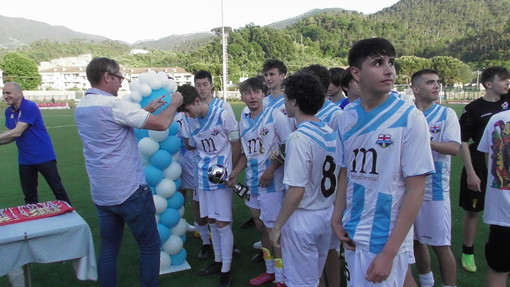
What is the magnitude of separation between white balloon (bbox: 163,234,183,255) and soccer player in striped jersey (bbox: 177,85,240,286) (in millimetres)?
479

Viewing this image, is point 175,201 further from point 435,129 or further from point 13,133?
point 435,129

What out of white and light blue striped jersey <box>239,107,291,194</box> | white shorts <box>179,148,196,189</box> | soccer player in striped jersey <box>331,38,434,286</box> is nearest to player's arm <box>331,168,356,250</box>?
soccer player in striped jersey <box>331,38,434,286</box>

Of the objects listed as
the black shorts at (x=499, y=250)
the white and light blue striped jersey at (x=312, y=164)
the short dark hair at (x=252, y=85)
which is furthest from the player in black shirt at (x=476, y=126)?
the short dark hair at (x=252, y=85)

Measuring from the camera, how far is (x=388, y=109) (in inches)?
70.9

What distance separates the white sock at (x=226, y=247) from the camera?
12.4ft

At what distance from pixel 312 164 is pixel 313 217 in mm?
399

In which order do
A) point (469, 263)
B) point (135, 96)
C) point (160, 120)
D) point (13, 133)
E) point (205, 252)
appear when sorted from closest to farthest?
point (160, 120) → point (135, 96) → point (469, 263) → point (205, 252) → point (13, 133)

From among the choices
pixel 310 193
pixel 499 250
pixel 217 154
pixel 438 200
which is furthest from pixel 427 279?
pixel 217 154

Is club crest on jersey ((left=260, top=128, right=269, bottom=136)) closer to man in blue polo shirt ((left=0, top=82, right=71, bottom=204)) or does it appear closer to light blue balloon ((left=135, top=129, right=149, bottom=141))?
light blue balloon ((left=135, top=129, right=149, bottom=141))

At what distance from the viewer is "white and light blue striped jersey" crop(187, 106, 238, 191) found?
12.4 ft

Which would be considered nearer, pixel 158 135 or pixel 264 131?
pixel 264 131

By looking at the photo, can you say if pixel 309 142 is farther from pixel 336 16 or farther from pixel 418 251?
pixel 336 16

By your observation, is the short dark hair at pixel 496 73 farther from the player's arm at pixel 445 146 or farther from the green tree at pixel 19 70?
the green tree at pixel 19 70

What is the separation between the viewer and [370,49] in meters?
1.84
